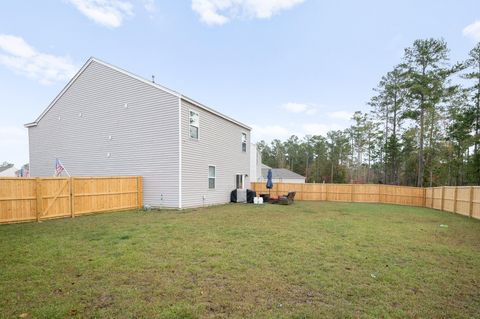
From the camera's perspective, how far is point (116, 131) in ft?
43.3

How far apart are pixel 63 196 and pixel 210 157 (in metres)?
7.21

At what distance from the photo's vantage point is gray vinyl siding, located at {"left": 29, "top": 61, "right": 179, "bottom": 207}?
12.2 meters

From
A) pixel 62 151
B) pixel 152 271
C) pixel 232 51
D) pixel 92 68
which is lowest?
pixel 152 271

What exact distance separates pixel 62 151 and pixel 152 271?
14.2 m

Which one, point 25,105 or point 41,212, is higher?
point 25,105

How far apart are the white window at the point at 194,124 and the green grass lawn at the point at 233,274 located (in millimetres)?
6648

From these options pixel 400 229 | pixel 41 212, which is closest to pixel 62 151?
pixel 41 212

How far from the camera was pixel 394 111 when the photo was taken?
27750 millimetres

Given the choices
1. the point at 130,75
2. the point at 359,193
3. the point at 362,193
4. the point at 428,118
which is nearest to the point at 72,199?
the point at 130,75

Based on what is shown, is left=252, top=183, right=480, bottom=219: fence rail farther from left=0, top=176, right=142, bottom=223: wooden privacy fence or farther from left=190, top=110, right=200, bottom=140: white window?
left=0, top=176, right=142, bottom=223: wooden privacy fence

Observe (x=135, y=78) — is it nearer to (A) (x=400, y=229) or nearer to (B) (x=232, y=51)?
(B) (x=232, y=51)

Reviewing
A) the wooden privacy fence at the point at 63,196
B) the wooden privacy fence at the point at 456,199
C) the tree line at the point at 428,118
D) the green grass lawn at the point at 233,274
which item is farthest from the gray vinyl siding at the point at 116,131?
the tree line at the point at 428,118

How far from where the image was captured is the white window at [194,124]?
12.9m

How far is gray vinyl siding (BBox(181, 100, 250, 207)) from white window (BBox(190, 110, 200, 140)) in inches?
9.6
